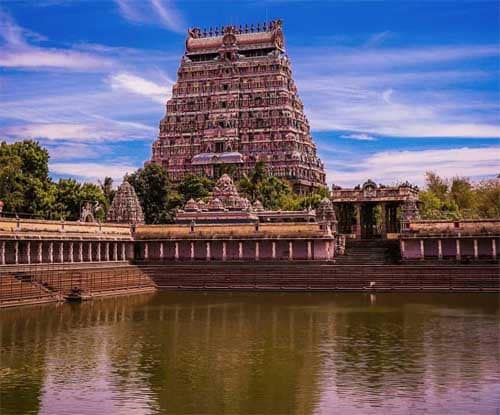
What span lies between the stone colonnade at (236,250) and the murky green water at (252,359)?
Answer: 54.4 feet

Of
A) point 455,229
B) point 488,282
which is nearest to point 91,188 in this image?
point 455,229

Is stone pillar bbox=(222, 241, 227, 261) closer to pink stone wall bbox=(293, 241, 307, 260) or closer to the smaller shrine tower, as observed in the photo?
pink stone wall bbox=(293, 241, 307, 260)

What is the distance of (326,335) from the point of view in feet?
106

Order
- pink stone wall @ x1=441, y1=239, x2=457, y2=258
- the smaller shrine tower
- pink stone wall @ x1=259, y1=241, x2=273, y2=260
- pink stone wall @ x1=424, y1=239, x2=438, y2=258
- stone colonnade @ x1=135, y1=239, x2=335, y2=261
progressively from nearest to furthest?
1. pink stone wall @ x1=441, y1=239, x2=457, y2=258
2. pink stone wall @ x1=424, y1=239, x2=438, y2=258
3. stone colonnade @ x1=135, y1=239, x2=335, y2=261
4. pink stone wall @ x1=259, y1=241, x2=273, y2=260
5. the smaller shrine tower

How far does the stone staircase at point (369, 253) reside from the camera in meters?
59.1

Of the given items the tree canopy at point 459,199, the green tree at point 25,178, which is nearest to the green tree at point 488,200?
the tree canopy at point 459,199

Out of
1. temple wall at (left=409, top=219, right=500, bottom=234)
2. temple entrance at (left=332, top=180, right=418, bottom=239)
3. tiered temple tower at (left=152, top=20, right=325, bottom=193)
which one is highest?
tiered temple tower at (left=152, top=20, right=325, bottom=193)

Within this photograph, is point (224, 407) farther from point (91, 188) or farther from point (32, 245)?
point (91, 188)

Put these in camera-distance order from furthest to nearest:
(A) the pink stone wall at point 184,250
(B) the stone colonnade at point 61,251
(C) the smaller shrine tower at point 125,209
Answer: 1. (C) the smaller shrine tower at point 125,209
2. (A) the pink stone wall at point 184,250
3. (B) the stone colonnade at point 61,251

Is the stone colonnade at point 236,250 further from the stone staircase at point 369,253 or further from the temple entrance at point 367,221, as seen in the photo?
the temple entrance at point 367,221

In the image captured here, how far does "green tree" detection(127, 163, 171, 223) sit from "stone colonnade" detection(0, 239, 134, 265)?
26.2 m

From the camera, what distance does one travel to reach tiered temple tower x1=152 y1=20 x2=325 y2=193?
10044 centimetres

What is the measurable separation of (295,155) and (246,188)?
1004 cm

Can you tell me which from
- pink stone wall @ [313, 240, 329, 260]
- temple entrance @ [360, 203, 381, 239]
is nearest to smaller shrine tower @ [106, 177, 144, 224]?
pink stone wall @ [313, 240, 329, 260]
